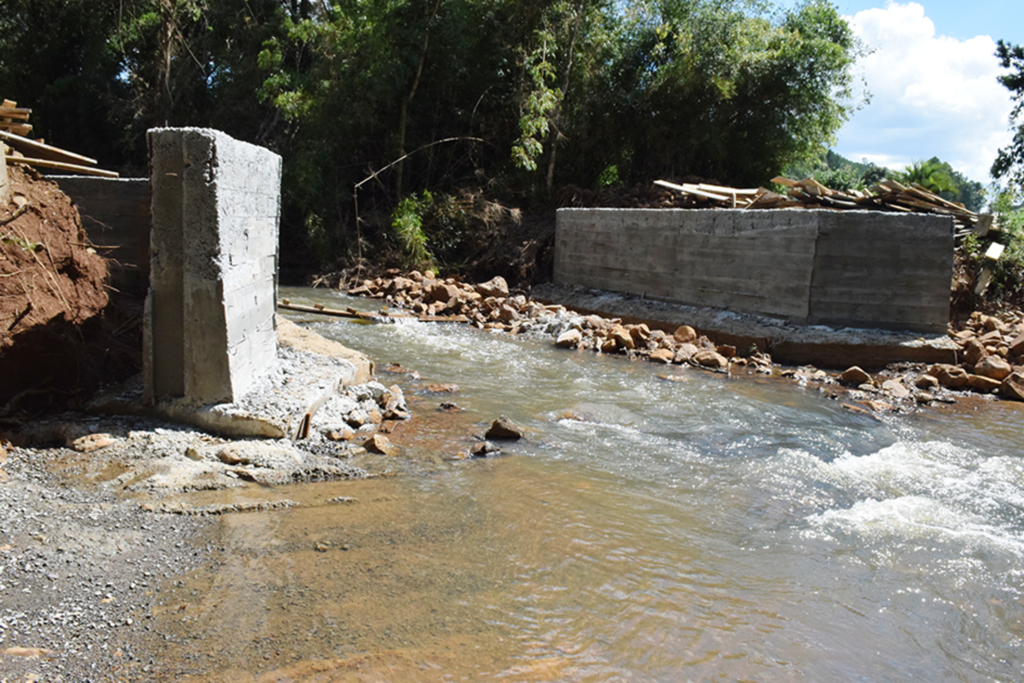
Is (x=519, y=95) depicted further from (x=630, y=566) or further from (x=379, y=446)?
(x=630, y=566)

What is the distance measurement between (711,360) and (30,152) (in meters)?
7.62

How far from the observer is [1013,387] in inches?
321

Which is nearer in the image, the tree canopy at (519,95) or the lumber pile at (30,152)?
the lumber pile at (30,152)

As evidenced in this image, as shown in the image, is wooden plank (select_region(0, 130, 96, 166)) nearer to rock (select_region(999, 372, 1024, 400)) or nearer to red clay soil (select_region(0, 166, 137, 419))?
red clay soil (select_region(0, 166, 137, 419))

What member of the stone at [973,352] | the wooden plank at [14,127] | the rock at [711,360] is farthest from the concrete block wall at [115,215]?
the stone at [973,352]

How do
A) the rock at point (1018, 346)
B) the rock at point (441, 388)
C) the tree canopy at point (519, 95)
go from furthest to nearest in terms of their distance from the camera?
1. the tree canopy at point (519, 95)
2. the rock at point (1018, 346)
3. the rock at point (441, 388)

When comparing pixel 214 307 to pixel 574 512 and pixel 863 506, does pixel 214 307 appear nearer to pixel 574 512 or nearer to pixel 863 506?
pixel 574 512

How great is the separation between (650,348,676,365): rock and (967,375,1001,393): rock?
11.2 ft

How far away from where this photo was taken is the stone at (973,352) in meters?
8.95

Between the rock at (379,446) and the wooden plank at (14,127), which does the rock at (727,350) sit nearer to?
the rock at (379,446)

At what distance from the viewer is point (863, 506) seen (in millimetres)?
4844

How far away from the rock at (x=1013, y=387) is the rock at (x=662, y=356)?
368cm

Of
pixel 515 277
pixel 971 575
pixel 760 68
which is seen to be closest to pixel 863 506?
pixel 971 575

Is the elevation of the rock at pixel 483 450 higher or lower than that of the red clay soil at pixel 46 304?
lower
